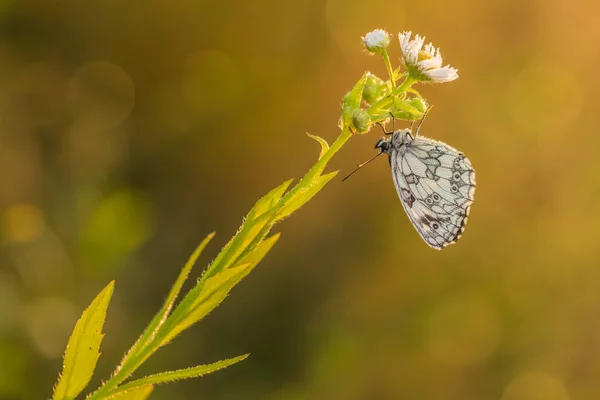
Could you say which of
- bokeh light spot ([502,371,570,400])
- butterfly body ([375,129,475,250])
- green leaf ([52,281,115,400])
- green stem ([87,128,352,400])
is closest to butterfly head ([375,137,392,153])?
butterfly body ([375,129,475,250])

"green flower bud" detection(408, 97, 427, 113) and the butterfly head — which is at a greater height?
the butterfly head

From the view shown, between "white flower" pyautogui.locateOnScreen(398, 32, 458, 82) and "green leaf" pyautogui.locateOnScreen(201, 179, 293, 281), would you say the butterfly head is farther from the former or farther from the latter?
"green leaf" pyautogui.locateOnScreen(201, 179, 293, 281)

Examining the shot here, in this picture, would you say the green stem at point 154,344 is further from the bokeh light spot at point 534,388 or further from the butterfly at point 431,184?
the bokeh light spot at point 534,388

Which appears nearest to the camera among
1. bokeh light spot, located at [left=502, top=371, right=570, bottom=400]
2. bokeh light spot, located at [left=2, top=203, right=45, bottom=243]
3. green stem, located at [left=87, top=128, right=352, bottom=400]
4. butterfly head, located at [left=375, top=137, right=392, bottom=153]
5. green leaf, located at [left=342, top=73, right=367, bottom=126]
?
green stem, located at [left=87, top=128, right=352, bottom=400]

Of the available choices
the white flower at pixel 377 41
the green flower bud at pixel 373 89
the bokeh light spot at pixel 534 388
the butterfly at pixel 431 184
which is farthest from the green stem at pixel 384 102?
the bokeh light spot at pixel 534 388

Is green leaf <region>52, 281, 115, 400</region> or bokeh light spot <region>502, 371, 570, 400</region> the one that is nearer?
green leaf <region>52, 281, 115, 400</region>

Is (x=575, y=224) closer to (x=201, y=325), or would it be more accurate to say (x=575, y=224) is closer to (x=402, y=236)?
(x=402, y=236)
